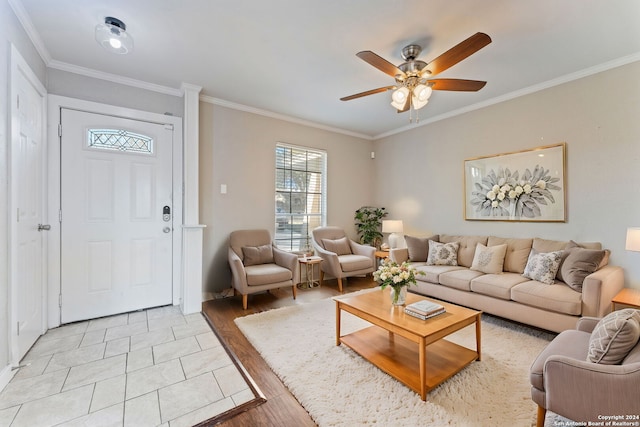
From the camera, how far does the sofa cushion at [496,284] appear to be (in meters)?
2.72

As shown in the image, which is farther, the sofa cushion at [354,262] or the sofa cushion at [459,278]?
the sofa cushion at [354,262]

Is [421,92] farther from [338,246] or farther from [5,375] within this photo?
[5,375]

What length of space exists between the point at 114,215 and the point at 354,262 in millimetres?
3146

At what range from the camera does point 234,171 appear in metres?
3.89

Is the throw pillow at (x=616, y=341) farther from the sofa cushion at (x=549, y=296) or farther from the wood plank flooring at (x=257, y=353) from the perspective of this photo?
the wood plank flooring at (x=257, y=353)

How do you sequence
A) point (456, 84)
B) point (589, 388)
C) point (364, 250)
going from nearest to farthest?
point (589, 388), point (456, 84), point (364, 250)

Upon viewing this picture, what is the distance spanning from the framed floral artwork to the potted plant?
1624 millimetres

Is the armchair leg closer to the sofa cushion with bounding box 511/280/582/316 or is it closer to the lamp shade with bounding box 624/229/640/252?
the sofa cushion with bounding box 511/280/582/316

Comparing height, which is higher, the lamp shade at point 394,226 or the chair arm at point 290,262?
the lamp shade at point 394,226

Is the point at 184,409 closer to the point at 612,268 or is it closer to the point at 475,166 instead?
the point at 612,268

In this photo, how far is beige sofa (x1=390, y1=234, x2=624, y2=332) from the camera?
2.30 meters

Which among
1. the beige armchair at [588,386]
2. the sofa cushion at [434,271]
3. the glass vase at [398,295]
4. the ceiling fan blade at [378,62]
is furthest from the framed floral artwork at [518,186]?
the beige armchair at [588,386]

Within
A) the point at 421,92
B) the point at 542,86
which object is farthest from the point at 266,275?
the point at 542,86

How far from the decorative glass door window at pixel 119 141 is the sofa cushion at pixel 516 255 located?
14.7ft
